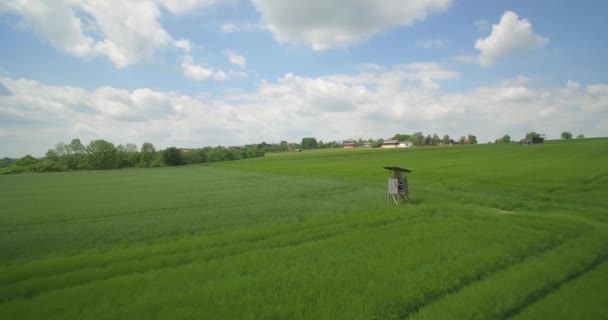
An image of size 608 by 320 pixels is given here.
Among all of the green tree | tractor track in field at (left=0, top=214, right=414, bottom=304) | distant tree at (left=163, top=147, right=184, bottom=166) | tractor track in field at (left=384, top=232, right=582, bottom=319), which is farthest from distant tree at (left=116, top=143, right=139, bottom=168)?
the green tree

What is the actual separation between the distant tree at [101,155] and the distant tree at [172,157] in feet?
68.6

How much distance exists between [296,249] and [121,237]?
31.8ft

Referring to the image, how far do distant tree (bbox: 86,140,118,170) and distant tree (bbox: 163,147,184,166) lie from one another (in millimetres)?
20918

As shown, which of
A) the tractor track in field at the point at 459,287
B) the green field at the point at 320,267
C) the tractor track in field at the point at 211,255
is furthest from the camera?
the tractor track in field at the point at 211,255

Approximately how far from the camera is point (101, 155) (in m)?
115

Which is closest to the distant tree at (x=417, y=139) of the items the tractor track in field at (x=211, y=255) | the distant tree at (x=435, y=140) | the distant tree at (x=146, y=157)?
the distant tree at (x=435, y=140)

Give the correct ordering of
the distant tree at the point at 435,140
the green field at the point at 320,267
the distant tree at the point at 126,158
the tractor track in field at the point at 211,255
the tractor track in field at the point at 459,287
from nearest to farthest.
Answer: the tractor track in field at the point at 459,287 → the green field at the point at 320,267 → the tractor track in field at the point at 211,255 → the distant tree at the point at 126,158 → the distant tree at the point at 435,140

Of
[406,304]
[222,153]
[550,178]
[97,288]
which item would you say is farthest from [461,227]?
[222,153]

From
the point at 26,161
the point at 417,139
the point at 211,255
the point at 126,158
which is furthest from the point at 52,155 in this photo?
the point at 417,139

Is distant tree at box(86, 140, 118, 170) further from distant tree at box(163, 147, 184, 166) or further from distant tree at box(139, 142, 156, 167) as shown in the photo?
distant tree at box(163, 147, 184, 166)

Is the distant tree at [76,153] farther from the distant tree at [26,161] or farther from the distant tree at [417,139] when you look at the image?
the distant tree at [417,139]

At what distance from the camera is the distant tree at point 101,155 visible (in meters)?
113

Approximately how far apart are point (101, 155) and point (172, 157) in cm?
2745

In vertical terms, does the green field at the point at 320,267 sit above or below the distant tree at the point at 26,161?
below
